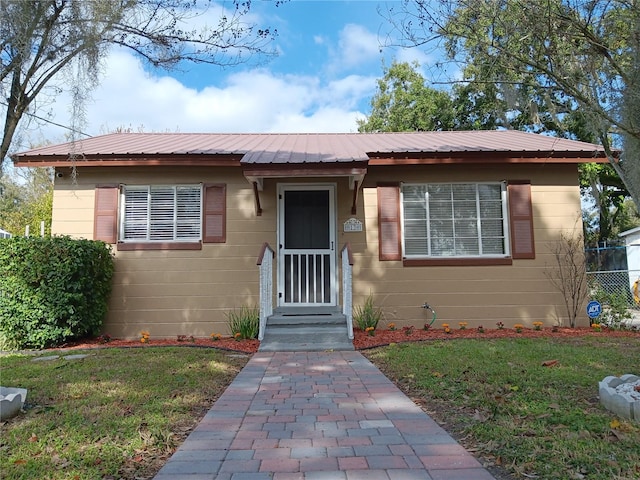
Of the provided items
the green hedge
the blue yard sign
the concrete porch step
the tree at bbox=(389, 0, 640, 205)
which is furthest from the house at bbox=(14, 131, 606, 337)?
the tree at bbox=(389, 0, 640, 205)

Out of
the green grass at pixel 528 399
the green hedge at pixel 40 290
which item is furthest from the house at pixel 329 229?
the green grass at pixel 528 399

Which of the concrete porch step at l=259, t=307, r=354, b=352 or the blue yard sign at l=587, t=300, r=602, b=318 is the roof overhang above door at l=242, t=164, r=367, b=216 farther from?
the blue yard sign at l=587, t=300, r=602, b=318

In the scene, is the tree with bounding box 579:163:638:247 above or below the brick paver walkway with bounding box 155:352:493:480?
above

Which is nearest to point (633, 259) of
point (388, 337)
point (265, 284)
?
point (388, 337)

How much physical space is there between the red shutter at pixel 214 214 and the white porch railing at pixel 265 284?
1022 mm

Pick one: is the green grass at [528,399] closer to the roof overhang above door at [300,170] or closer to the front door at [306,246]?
the front door at [306,246]

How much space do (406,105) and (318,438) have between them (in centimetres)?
2393

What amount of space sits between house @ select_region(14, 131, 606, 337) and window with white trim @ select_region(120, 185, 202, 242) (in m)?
0.02

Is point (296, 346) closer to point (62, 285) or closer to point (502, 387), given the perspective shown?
point (502, 387)

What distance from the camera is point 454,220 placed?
837 centimetres

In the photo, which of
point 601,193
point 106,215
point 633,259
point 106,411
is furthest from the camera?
point 601,193

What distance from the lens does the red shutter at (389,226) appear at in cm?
817

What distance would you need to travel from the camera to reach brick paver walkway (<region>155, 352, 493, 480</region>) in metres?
2.48

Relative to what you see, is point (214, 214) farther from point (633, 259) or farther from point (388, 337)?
point (633, 259)
